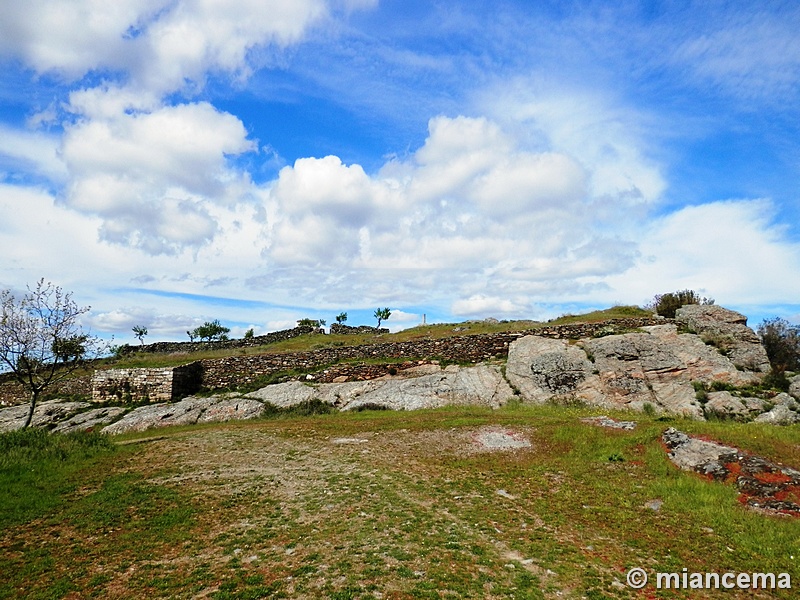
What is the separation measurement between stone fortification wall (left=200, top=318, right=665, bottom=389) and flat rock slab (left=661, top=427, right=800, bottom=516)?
56.8ft

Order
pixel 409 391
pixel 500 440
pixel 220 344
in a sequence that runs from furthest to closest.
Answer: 1. pixel 220 344
2. pixel 409 391
3. pixel 500 440

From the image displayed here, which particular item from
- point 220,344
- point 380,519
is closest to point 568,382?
point 380,519

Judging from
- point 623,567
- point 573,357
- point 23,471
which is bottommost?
point 623,567

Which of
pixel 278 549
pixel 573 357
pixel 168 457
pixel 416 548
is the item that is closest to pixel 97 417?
pixel 168 457

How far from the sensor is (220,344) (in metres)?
55.0

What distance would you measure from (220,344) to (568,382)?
42.5m

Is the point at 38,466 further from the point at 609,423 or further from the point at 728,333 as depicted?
the point at 728,333

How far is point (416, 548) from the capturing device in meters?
9.64

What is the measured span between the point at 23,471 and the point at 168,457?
181 inches

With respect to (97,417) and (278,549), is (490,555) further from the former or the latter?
(97,417)

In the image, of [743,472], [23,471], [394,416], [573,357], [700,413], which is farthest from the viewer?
[573,357]

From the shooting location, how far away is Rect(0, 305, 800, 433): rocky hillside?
25906 millimetres

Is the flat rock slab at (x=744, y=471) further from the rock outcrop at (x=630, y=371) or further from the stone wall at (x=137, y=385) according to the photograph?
the stone wall at (x=137, y=385)

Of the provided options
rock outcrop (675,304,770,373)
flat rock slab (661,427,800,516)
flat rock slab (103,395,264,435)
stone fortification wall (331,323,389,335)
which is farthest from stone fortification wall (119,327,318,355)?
flat rock slab (661,427,800,516)
